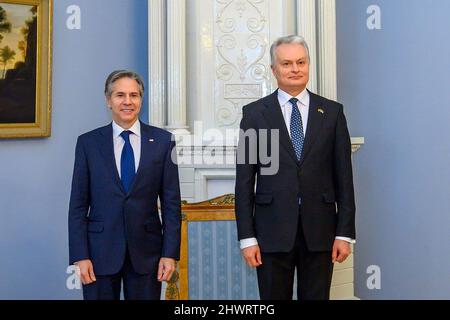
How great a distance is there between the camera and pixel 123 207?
1903 millimetres

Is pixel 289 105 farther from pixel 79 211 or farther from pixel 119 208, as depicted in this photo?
pixel 79 211

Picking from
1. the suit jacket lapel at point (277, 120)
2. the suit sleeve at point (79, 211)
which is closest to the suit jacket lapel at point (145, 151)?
the suit sleeve at point (79, 211)

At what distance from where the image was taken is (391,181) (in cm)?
369

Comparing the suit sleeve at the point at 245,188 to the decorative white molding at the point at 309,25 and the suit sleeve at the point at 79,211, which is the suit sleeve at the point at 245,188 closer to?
the suit sleeve at the point at 79,211

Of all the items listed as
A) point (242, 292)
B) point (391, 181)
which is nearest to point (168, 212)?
point (242, 292)

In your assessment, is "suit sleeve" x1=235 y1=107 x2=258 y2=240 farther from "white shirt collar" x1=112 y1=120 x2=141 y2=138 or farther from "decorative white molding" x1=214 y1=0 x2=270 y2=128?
"decorative white molding" x1=214 y1=0 x2=270 y2=128

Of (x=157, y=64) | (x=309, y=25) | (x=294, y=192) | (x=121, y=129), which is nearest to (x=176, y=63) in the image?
(x=157, y=64)

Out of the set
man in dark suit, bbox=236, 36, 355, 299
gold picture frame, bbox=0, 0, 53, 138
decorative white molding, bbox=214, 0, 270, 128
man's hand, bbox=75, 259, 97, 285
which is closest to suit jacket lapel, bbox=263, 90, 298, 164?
man in dark suit, bbox=236, 36, 355, 299

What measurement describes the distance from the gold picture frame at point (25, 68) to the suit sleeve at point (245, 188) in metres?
1.78

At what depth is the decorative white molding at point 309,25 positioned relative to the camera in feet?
11.1

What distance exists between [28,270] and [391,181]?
89.9 inches

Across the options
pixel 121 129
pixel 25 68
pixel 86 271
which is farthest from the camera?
pixel 25 68

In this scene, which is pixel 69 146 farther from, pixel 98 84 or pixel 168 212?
pixel 168 212

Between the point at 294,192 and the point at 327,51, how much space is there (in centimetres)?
174
